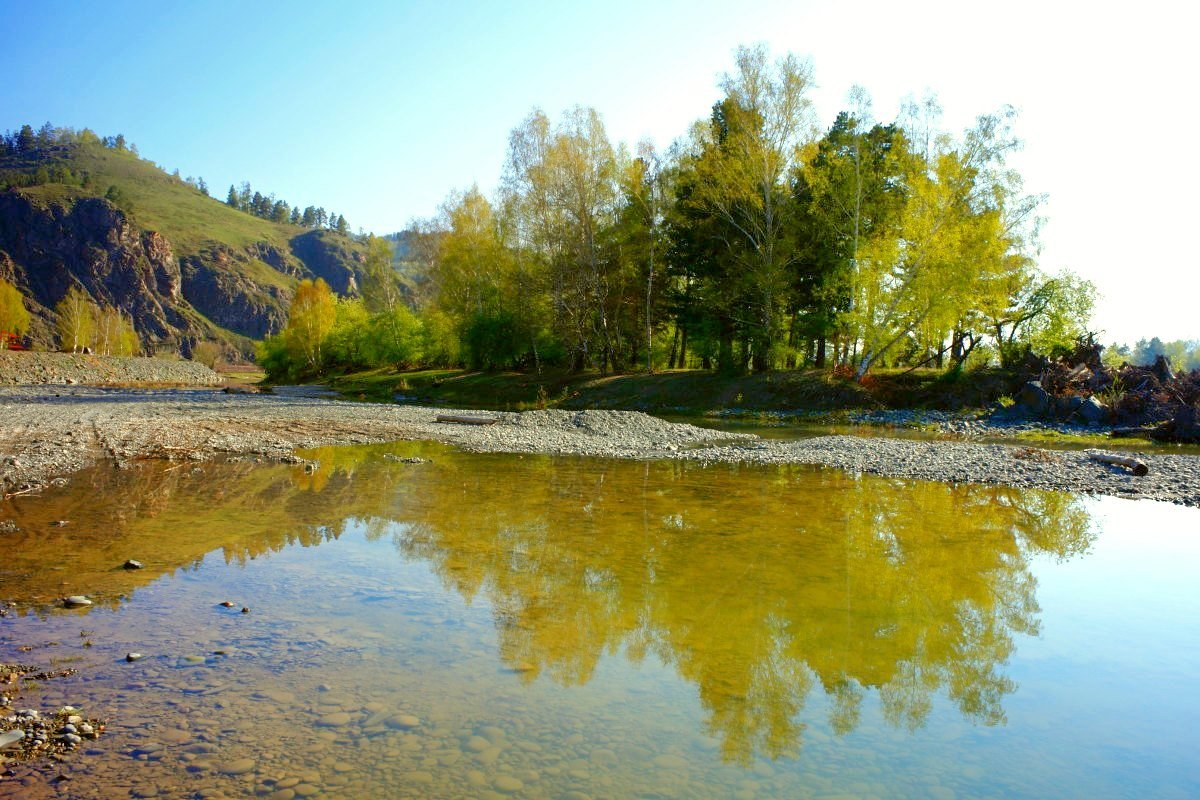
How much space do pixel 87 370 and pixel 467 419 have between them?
73.0 m

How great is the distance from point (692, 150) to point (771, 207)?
397 inches

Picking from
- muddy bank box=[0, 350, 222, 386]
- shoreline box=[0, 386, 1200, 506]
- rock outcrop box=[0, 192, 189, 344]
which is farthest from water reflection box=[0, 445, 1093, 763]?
rock outcrop box=[0, 192, 189, 344]

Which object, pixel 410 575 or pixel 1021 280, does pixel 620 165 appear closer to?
pixel 1021 280

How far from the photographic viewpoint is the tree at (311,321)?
263 feet

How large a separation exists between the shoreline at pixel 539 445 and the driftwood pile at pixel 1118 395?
624cm

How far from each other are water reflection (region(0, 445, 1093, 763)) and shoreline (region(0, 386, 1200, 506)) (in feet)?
5.97

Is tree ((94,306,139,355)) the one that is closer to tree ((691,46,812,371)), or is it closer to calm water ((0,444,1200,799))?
tree ((691,46,812,371))

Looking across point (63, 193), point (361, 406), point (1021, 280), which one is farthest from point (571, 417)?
point (63, 193)

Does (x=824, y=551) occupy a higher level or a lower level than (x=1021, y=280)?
lower

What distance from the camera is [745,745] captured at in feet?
16.3

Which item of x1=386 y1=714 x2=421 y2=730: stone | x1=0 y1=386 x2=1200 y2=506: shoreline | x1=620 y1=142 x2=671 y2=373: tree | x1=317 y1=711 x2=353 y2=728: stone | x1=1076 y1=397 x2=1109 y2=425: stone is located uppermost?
x1=620 y1=142 x2=671 y2=373: tree

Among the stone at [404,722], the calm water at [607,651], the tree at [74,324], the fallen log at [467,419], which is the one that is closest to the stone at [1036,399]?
the calm water at [607,651]

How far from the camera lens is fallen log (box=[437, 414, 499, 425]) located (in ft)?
95.9

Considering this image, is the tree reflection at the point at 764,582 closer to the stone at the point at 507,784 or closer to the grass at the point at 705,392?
the stone at the point at 507,784
